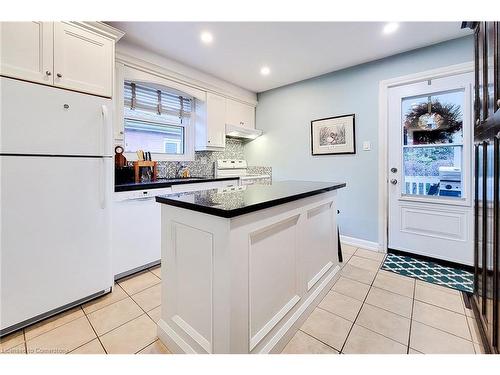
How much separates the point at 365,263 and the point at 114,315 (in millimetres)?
2418

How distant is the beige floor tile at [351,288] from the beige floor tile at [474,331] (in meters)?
0.63

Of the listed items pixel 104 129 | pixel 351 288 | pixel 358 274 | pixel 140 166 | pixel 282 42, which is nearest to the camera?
pixel 104 129

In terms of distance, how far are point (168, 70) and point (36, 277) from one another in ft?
8.00

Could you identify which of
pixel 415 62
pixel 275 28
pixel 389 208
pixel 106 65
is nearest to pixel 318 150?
pixel 389 208

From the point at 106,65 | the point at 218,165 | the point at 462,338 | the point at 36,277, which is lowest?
the point at 462,338

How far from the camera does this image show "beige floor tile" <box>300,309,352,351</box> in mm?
1404

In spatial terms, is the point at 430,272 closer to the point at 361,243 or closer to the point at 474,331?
the point at 361,243

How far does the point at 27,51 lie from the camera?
148 cm

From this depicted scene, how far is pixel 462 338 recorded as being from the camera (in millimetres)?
1402

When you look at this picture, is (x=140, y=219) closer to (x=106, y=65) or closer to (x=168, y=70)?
(x=106, y=65)

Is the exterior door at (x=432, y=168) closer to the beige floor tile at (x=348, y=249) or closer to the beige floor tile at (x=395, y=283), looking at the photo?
the beige floor tile at (x=348, y=249)

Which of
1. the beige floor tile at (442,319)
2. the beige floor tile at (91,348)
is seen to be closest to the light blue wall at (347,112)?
the beige floor tile at (442,319)

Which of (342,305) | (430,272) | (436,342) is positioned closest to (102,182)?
(342,305)
